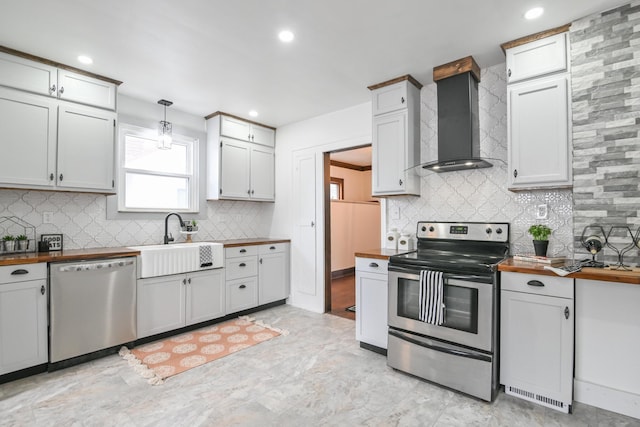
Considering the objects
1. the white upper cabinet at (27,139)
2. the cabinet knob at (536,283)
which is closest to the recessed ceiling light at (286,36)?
the white upper cabinet at (27,139)

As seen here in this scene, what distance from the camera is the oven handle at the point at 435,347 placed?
2.20m

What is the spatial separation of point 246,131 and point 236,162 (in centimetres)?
48

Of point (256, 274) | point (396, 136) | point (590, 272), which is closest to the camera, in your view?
point (590, 272)

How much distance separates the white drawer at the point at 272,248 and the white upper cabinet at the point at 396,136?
173 cm

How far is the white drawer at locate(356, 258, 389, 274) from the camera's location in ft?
9.48

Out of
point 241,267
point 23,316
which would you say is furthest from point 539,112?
point 23,316

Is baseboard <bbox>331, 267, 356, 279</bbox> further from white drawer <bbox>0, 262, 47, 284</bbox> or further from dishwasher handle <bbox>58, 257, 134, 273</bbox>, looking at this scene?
white drawer <bbox>0, 262, 47, 284</bbox>

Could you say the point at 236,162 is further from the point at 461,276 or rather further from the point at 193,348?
the point at 461,276

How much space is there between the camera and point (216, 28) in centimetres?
232

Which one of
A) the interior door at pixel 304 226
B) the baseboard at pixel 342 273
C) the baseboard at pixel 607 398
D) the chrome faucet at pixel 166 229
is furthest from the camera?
the baseboard at pixel 342 273

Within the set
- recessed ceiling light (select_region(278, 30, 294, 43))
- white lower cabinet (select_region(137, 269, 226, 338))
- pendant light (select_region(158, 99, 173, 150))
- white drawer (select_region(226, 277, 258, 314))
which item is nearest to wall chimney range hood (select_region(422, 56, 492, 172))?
recessed ceiling light (select_region(278, 30, 294, 43))

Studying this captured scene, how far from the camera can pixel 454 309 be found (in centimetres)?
233

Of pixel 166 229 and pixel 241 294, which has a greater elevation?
→ pixel 166 229

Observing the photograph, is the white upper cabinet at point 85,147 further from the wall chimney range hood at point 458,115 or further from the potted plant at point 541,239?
the potted plant at point 541,239
